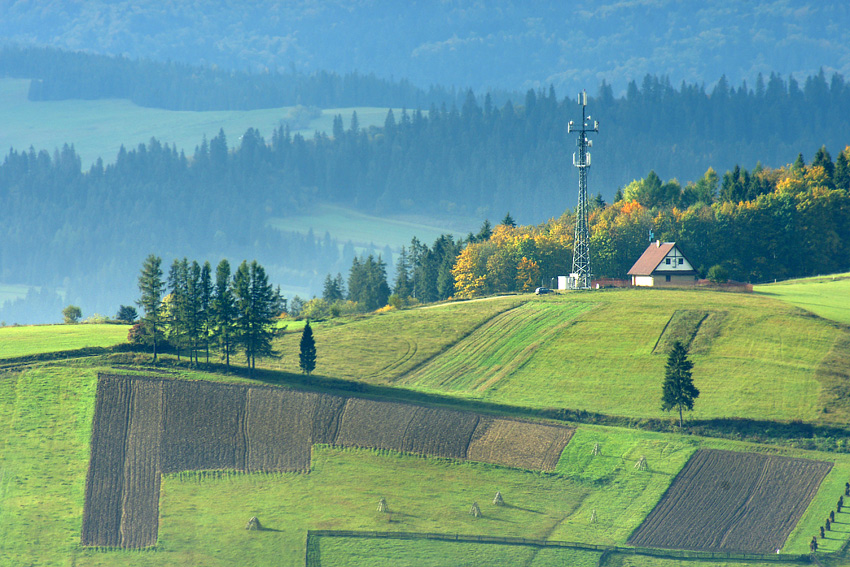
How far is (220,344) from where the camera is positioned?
92688 mm

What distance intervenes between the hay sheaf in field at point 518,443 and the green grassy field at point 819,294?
38525 mm

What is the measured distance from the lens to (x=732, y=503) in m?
68.8

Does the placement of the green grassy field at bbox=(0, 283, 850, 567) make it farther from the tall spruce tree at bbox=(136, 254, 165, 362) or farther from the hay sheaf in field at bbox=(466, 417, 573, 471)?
the tall spruce tree at bbox=(136, 254, 165, 362)

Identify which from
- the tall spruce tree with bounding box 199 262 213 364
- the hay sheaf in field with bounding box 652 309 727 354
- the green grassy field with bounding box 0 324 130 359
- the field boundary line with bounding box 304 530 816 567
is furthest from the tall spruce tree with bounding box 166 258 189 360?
the hay sheaf in field with bounding box 652 309 727 354

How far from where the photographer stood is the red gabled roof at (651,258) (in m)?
127

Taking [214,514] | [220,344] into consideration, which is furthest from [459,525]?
[220,344]

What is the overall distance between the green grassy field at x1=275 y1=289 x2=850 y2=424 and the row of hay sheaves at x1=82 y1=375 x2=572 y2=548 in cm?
846

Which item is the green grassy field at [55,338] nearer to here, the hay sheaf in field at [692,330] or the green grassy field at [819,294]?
the hay sheaf in field at [692,330]

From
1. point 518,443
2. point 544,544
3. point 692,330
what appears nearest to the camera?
point 544,544

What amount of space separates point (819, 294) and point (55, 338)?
277 ft

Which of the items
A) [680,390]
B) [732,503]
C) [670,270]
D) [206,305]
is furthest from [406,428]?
[670,270]

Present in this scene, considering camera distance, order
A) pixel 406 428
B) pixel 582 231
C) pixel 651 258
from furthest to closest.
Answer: pixel 651 258 → pixel 582 231 → pixel 406 428

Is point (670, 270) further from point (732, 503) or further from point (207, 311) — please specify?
point (732, 503)

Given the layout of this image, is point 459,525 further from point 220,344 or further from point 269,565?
point 220,344
